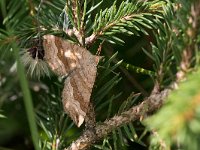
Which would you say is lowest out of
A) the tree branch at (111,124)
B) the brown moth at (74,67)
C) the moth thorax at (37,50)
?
the tree branch at (111,124)

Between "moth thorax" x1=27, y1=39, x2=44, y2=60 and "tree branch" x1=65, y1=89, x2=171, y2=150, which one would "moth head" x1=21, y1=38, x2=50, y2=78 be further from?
"tree branch" x1=65, y1=89, x2=171, y2=150

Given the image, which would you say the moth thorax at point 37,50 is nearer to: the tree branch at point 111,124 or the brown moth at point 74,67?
the brown moth at point 74,67

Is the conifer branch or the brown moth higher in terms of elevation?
the conifer branch

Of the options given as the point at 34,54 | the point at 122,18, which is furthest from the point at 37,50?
the point at 122,18

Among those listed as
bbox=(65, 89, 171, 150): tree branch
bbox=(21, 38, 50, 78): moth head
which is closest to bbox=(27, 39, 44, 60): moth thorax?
bbox=(21, 38, 50, 78): moth head

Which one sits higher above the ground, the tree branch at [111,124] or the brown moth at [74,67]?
the brown moth at [74,67]

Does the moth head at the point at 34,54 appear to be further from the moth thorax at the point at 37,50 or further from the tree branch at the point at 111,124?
the tree branch at the point at 111,124

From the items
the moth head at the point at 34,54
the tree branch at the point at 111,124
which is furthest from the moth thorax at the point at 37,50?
the tree branch at the point at 111,124

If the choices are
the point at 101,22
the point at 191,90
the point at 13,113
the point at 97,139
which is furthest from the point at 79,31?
the point at 13,113

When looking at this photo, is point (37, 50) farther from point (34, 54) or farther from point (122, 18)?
point (122, 18)
